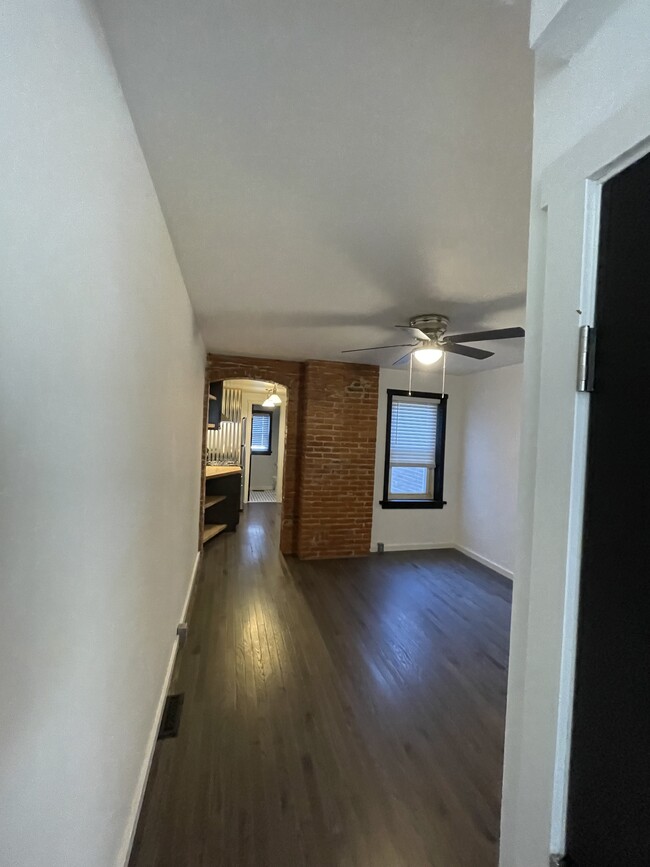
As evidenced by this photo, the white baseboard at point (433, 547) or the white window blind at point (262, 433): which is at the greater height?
the white window blind at point (262, 433)

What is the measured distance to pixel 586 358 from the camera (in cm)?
53

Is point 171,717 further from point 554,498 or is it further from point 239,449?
point 239,449

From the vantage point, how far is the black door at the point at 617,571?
45 cm

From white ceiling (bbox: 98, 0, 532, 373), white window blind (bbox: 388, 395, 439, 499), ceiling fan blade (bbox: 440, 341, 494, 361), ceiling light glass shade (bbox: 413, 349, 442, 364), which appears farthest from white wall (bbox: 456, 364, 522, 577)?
white ceiling (bbox: 98, 0, 532, 373)

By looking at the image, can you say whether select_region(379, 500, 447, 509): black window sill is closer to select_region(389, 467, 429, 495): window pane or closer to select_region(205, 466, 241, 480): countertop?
select_region(389, 467, 429, 495): window pane

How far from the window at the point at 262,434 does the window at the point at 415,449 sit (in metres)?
5.15

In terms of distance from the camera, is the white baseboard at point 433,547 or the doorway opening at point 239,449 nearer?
the white baseboard at point 433,547

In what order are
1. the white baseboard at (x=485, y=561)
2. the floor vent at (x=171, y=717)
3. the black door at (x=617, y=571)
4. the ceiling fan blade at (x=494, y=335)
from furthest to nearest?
1. the white baseboard at (x=485, y=561)
2. the ceiling fan blade at (x=494, y=335)
3. the floor vent at (x=171, y=717)
4. the black door at (x=617, y=571)

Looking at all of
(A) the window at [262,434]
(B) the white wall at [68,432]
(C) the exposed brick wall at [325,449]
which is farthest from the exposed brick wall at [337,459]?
(A) the window at [262,434]

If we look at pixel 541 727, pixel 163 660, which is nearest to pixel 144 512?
pixel 163 660

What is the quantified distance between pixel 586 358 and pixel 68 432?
973 millimetres

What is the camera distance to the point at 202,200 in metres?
1.46

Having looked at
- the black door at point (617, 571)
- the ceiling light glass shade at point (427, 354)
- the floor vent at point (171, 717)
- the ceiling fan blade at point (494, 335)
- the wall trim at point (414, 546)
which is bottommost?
the floor vent at point (171, 717)

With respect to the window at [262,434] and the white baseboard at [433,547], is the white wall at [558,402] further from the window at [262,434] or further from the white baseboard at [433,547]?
the window at [262,434]
